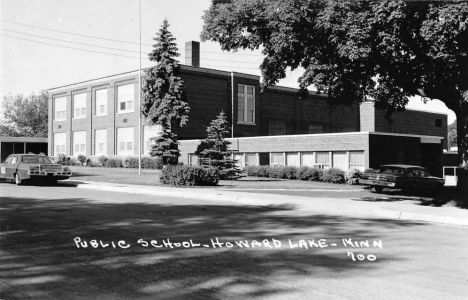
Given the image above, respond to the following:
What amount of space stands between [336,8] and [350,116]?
163 ft

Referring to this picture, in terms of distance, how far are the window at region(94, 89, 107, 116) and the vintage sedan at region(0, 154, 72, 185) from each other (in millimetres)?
28694

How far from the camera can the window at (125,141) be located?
161ft

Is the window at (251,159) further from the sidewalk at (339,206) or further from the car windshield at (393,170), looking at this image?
the sidewalk at (339,206)

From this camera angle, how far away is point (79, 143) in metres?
55.8

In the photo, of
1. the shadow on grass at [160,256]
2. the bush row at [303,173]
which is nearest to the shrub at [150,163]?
the bush row at [303,173]

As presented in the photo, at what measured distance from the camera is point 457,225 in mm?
12344

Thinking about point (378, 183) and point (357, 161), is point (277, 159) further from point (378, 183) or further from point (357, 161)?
point (378, 183)

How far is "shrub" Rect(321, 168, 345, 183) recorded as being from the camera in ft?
103

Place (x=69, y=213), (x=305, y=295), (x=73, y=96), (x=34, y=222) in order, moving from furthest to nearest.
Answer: (x=73, y=96)
(x=69, y=213)
(x=34, y=222)
(x=305, y=295)

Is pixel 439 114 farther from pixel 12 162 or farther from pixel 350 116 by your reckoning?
pixel 12 162

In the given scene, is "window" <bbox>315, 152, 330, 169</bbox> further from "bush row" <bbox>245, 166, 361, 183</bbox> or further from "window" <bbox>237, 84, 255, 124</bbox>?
"window" <bbox>237, 84, 255, 124</bbox>

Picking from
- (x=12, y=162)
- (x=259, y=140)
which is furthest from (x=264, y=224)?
(x=259, y=140)

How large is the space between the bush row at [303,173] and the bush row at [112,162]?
31.3 ft

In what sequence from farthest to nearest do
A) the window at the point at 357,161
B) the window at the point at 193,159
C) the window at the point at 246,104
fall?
the window at the point at 246,104 < the window at the point at 193,159 < the window at the point at 357,161
